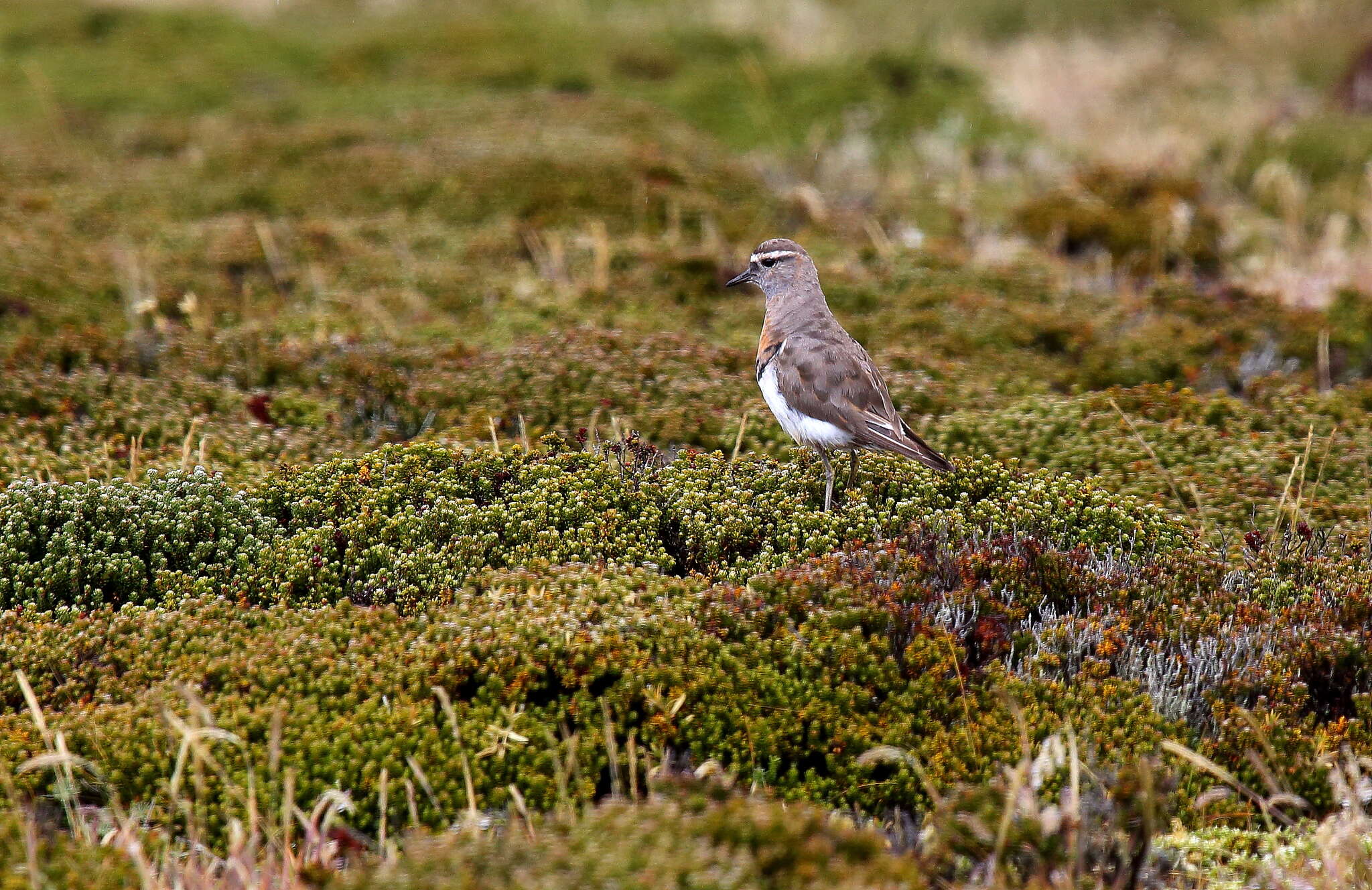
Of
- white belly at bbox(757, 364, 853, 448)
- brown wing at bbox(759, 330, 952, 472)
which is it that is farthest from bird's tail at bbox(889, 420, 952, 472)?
white belly at bbox(757, 364, 853, 448)

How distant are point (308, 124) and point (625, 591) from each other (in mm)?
12726

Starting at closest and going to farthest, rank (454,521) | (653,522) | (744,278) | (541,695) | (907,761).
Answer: (907,761) → (541,695) → (454,521) → (653,522) → (744,278)

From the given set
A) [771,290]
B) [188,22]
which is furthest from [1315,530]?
[188,22]

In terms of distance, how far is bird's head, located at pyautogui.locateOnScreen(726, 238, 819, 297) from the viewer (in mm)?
8094

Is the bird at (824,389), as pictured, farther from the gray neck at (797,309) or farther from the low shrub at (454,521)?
the low shrub at (454,521)

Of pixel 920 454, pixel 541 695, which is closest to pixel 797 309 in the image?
pixel 920 454

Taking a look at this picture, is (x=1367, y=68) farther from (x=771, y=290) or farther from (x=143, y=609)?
(x=143, y=609)

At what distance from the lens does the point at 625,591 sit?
5.75 metres

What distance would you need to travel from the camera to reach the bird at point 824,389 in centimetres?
663

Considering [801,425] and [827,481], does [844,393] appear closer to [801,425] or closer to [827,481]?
[801,425]

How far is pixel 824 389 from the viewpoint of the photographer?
684 cm

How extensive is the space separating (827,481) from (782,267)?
2.02 metres

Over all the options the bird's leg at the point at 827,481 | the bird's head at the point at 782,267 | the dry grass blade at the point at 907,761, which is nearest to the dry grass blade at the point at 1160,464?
the bird's leg at the point at 827,481

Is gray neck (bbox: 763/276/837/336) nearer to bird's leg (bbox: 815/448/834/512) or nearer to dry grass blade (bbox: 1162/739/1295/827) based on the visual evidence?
bird's leg (bbox: 815/448/834/512)
